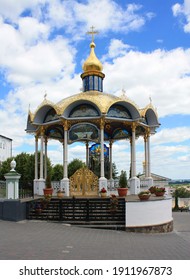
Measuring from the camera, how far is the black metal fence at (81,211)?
531 inches

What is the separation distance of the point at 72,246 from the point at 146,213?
19.8 feet

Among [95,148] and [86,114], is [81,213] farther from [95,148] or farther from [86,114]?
[95,148]

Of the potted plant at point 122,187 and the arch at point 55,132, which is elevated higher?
the arch at point 55,132

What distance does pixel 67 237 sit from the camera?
33.6 ft

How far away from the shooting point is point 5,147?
69750 millimetres

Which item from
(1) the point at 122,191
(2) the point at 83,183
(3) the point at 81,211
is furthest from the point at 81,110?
(3) the point at 81,211

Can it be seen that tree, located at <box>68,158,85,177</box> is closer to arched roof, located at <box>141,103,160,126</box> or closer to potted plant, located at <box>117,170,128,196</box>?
arched roof, located at <box>141,103,160,126</box>

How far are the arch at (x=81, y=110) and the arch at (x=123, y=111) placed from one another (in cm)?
89

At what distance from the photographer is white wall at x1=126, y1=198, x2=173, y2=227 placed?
44.2 feet

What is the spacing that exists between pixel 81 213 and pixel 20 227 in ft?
9.40

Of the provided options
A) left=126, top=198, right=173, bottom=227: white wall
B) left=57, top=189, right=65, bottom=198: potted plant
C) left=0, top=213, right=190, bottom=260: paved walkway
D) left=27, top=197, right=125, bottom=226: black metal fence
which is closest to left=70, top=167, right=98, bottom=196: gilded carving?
left=57, top=189, right=65, bottom=198: potted plant

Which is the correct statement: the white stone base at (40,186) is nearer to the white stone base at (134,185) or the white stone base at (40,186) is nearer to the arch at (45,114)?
the arch at (45,114)

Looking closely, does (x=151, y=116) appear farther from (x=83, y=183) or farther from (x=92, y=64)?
(x=83, y=183)

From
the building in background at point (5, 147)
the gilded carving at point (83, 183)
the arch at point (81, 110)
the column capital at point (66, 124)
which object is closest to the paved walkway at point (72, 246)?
the gilded carving at point (83, 183)
